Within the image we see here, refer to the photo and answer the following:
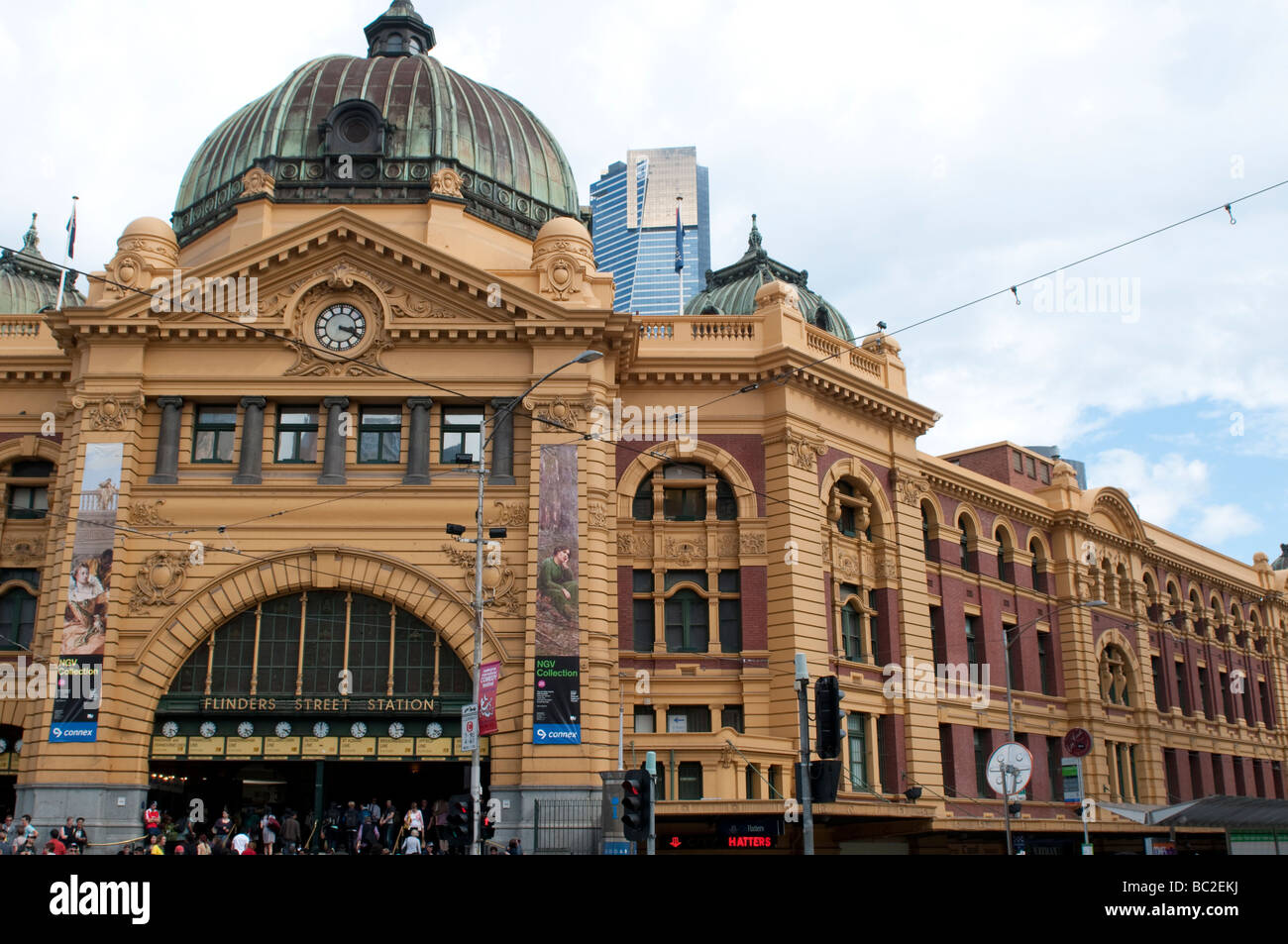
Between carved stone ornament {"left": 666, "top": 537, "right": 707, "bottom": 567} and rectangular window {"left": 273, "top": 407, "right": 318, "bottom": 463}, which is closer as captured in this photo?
rectangular window {"left": 273, "top": 407, "right": 318, "bottom": 463}

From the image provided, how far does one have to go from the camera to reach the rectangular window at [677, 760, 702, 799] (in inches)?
1412

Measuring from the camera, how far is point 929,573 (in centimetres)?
4678

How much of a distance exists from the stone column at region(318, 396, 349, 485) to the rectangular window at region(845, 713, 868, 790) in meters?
17.8

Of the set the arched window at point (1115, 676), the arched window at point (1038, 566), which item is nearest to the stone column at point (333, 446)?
the arched window at point (1038, 566)

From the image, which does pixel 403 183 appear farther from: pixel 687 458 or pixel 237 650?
pixel 237 650

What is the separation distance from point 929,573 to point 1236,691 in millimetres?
29510

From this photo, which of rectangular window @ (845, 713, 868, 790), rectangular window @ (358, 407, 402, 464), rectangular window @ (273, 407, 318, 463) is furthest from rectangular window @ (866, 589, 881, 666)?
rectangular window @ (273, 407, 318, 463)

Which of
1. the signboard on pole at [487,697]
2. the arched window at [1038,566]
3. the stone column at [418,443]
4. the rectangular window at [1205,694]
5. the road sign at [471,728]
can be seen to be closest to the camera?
the road sign at [471,728]

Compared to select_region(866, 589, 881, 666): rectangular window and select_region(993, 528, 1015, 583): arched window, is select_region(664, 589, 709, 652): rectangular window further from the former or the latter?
select_region(993, 528, 1015, 583): arched window

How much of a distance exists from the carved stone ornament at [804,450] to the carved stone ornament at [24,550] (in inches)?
933

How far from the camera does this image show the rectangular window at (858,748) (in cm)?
4003

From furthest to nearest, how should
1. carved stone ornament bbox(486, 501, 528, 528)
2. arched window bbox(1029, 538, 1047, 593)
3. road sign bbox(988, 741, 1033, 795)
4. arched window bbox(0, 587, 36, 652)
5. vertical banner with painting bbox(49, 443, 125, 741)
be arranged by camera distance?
1. arched window bbox(1029, 538, 1047, 593)
2. arched window bbox(0, 587, 36, 652)
3. carved stone ornament bbox(486, 501, 528, 528)
4. vertical banner with painting bbox(49, 443, 125, 741)
5. road sign bbox(988, 741, 1033, 795)

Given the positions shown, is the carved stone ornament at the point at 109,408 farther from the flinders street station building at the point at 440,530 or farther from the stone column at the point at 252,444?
the stone column at the point at 252,444
